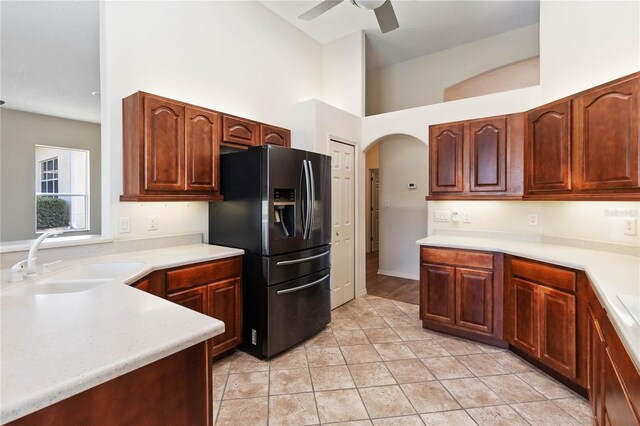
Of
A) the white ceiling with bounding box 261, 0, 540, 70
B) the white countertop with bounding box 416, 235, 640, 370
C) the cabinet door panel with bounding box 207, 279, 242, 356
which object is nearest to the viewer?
the white countertop with bounding box 416, 235, 640, 370

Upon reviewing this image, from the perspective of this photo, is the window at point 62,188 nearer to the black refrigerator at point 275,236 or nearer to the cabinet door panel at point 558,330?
the black refrigerator at point 275,236

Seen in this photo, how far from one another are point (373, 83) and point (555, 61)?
3089 millimetres

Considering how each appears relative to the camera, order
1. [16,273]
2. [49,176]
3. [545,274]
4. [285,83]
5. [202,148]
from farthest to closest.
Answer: [49,176] < [285,83] < [202,148] < [545,274] < [16,273]

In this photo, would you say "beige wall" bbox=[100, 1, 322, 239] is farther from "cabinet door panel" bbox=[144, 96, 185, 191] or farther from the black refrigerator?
the black refrigerator

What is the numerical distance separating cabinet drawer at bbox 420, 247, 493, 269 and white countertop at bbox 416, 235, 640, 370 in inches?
2.4

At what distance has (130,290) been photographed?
1435 mm

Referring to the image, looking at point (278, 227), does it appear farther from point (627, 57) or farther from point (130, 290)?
point (627, 57)

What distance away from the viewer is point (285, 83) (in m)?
4.05

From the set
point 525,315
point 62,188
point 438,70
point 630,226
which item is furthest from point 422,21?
point 62,188

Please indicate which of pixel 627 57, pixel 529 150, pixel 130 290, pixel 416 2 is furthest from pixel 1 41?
pixel 627 57

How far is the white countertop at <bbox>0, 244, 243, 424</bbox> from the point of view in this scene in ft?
2.30

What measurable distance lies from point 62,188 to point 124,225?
4.96 m

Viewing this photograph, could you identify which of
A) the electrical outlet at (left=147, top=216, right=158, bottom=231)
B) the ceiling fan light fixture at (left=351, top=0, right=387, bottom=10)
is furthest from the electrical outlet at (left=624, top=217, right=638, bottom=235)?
the electrical outlet at (left=147, top=216, right=158, bottom=231)

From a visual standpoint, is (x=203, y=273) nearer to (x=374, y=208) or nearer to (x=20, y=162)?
(x=20, y=162)
